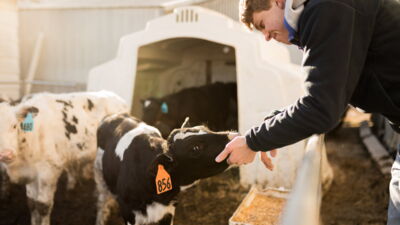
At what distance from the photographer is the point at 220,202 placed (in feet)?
13.5

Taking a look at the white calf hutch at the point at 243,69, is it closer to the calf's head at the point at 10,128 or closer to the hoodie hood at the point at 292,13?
the calf's head at the point at 10,128

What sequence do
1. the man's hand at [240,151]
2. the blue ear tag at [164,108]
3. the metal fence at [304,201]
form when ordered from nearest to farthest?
the metal fence at [304,201] → the man's hand at [240,151] → the blue ear tag at [164,108]

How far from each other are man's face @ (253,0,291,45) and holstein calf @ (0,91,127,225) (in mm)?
2542

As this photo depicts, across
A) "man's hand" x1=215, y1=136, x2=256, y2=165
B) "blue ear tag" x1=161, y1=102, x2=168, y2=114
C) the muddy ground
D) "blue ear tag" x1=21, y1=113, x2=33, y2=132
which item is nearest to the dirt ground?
the muddy ground

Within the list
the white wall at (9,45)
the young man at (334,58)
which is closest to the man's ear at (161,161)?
the young man at (334,58)

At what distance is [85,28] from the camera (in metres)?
8.66

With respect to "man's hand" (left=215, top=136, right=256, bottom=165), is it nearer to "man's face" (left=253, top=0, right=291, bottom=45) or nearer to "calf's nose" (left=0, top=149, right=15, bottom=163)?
"man's face" (left=253, top=0, right=291, bottom=45)

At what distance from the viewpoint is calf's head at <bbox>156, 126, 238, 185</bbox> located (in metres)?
2.27

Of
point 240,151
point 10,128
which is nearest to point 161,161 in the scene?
point 240,151

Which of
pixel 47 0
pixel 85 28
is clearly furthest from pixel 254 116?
pixel 47 0

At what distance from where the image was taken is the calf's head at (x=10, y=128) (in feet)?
9.77

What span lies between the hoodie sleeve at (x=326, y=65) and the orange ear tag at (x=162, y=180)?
1.28m

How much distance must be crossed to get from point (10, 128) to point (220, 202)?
7.90 ft

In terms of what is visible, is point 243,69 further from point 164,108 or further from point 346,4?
point 346,4
